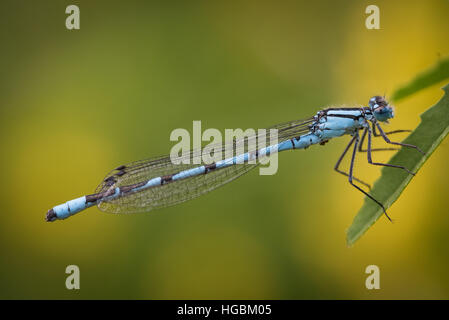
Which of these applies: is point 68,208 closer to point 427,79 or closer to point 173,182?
point 173,182

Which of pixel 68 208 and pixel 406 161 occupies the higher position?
pixel 406 161

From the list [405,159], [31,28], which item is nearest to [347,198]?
[405,159]

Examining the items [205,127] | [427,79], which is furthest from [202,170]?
[427,79]

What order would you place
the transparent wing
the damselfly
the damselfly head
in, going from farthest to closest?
the transparent wing → the damselfly → the damselfly head

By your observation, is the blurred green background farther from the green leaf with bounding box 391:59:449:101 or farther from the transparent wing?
the green leaf with bounding box 391:59:449:101

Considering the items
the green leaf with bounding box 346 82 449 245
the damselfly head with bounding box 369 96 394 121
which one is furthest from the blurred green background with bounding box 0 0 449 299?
the green leaf with bounding box 346 82 449 245

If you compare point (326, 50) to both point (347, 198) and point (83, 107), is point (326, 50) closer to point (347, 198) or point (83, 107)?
point (347, 198)

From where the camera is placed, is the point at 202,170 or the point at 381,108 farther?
the point at 202,170
